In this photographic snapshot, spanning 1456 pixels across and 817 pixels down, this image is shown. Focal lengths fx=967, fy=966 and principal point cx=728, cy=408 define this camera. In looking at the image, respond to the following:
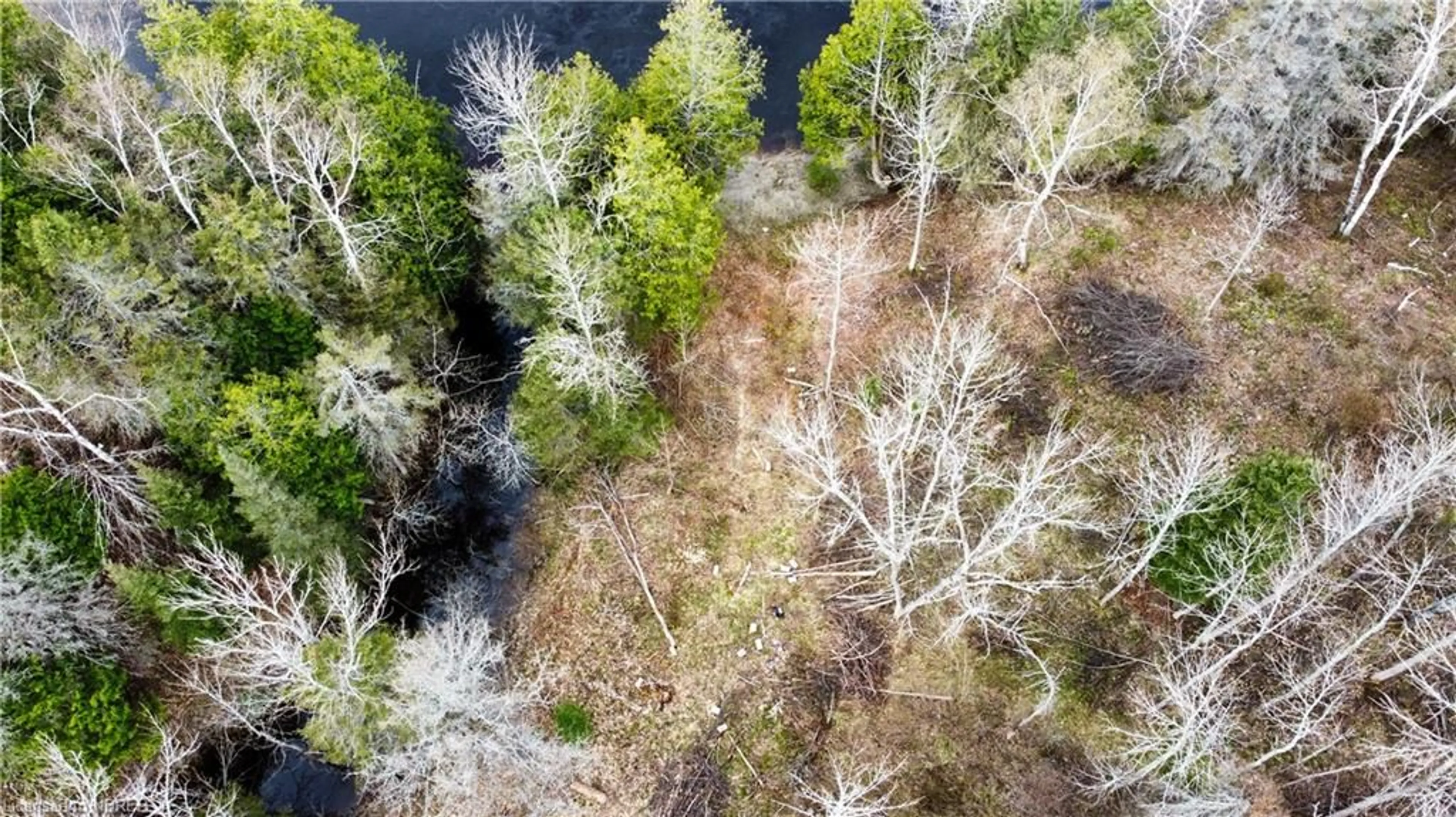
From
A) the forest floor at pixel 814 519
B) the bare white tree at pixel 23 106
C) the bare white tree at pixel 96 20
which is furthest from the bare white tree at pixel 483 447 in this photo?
the bare white tree at pixel 96 20

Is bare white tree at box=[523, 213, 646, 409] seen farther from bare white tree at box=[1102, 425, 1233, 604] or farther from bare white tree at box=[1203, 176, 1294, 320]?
bare white tree at box=[1203, 176, 1294, 320]

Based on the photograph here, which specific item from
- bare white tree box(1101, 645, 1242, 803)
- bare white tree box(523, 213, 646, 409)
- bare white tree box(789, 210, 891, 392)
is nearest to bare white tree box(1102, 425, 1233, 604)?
bare white tree box(1101, 645, 1242, 803)

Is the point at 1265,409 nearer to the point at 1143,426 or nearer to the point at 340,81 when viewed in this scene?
the point at 1143,426

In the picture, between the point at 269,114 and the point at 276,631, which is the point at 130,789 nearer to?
the point at 276,631

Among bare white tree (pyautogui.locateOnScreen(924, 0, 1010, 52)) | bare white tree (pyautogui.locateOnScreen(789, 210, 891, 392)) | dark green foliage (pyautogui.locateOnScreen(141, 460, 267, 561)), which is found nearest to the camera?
dark green foliage (pyautogui.locateOnScreen(141, 460, 267, 561))

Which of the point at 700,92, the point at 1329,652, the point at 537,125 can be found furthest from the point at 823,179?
the point at 1329,652

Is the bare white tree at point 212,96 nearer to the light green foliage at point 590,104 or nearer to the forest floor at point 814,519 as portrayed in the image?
the light green foliage at point 590,104
